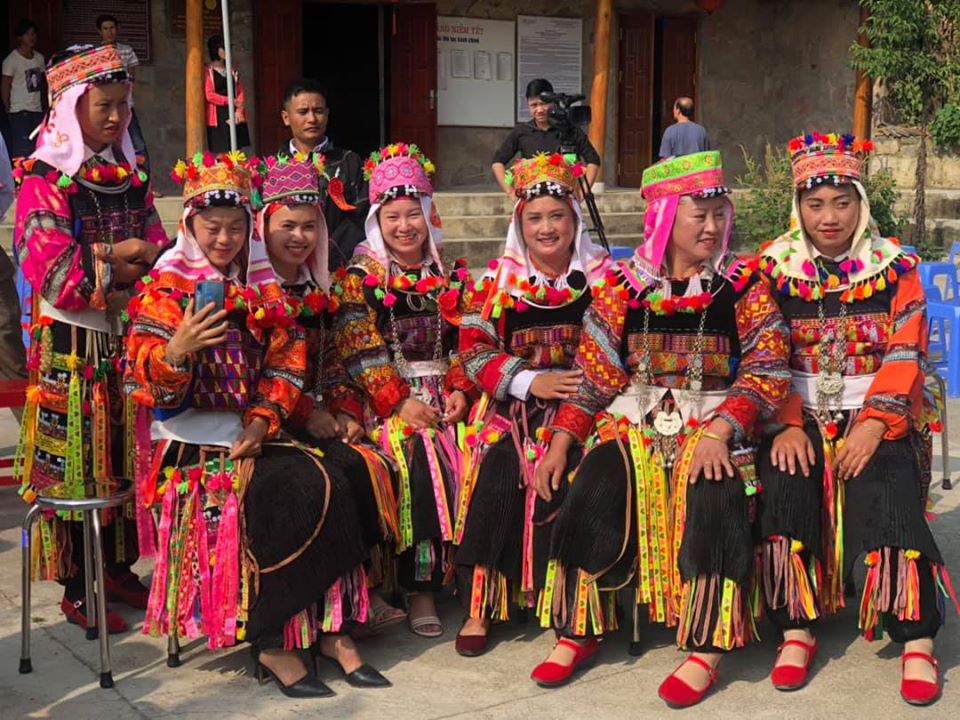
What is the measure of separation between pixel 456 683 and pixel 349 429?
2.91 feet

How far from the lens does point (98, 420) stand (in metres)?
4.12

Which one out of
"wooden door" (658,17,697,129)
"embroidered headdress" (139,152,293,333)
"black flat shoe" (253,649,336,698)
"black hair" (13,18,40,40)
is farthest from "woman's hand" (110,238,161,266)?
"wooden door" (658,17,697,129)

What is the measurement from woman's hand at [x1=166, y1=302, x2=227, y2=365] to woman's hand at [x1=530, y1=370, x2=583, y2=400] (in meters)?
1.04

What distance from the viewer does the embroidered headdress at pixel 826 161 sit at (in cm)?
391

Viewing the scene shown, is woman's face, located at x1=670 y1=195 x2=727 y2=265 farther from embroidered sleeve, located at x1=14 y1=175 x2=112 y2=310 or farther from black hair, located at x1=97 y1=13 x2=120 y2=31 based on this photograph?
black hair, located at x1=97 y1=13 x2=120 y2=31

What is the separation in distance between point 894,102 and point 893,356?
1245 centimetres

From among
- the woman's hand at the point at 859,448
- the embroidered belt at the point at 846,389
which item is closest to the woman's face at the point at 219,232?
the embroidered belt at the point at 846,389

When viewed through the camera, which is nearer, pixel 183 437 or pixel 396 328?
pixel 183 437

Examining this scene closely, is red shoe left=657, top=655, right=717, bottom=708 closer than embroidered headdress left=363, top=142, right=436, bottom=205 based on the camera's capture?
Yes

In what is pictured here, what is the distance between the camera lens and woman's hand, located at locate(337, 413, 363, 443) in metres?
4.11

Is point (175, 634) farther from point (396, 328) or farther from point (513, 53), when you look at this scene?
point (513, 53)

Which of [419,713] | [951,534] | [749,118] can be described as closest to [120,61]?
[419,713]

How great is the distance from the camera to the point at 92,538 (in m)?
3.78

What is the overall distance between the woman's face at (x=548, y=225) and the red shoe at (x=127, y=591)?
178cm
